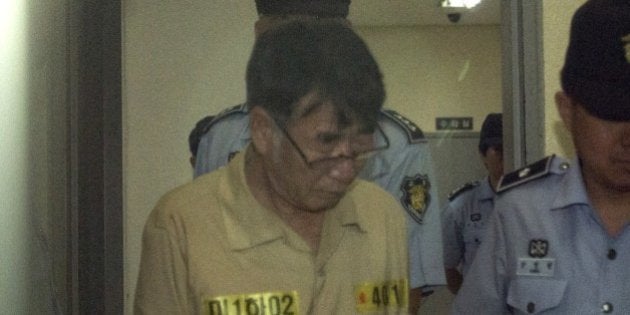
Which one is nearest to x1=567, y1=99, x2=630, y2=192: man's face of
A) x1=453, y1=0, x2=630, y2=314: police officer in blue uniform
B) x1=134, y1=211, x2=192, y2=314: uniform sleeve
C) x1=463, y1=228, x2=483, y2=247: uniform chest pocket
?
x1=453, y1=0, x2=630, y2=314: police officer in blue uniform

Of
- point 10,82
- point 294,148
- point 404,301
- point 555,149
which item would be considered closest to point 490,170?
point 555,149

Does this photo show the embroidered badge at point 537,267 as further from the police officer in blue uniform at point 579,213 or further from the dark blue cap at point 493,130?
the dark blue cap at point 493,130

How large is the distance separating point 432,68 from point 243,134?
1.45 ft

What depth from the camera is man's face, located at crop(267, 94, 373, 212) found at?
39.3 inches

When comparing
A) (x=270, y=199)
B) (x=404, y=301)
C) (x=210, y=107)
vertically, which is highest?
(x=210, y=107)

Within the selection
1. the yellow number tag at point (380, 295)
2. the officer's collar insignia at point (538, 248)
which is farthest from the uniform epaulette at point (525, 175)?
the yellow number tag at point (380, 295)

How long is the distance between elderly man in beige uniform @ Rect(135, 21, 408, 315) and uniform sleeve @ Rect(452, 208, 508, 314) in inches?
9.2

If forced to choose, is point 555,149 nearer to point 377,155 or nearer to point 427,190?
point 427,190

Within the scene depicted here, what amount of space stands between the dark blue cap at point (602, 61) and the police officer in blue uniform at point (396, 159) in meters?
0.20

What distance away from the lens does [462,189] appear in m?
1.41

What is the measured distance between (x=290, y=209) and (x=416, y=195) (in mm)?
179

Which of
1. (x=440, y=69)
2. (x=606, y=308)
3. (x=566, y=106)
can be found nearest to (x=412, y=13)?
(x=440, y=69)

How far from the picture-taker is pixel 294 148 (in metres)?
1.00

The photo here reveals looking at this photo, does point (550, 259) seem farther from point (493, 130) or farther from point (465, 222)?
point (493, 130)
